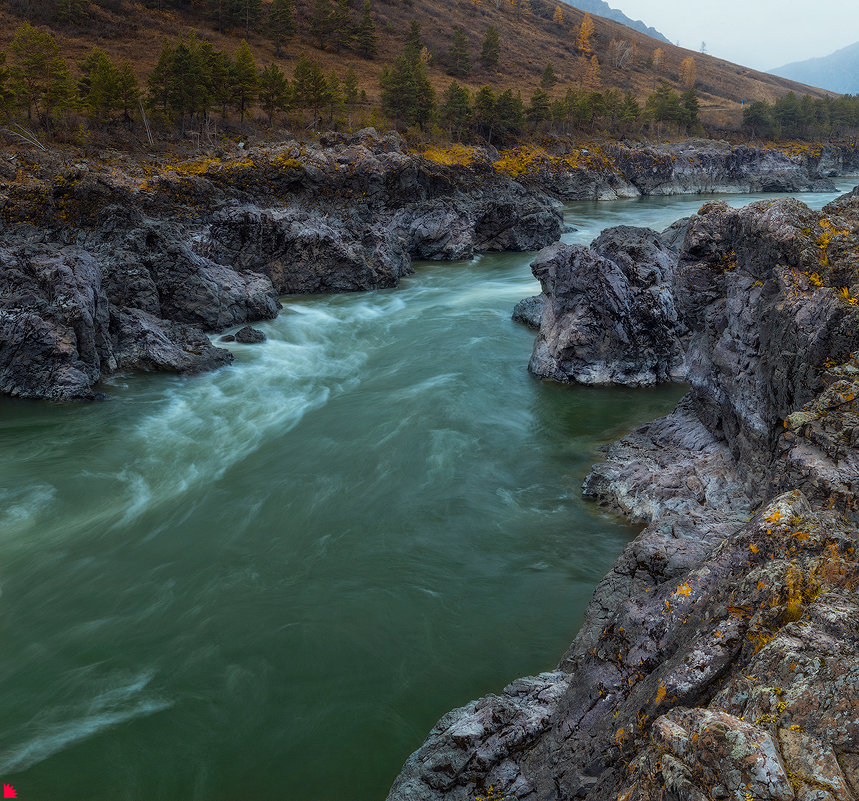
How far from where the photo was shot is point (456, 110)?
2500 inches

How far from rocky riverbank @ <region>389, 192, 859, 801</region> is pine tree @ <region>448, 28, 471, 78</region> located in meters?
89.3

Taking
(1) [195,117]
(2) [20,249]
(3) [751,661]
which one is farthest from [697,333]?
(1) [195,117]

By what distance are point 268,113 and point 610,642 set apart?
186 feet

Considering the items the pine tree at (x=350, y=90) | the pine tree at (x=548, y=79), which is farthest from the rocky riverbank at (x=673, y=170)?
the pine tree at (x=548, y=79)

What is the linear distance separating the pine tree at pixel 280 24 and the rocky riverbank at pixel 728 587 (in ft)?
250

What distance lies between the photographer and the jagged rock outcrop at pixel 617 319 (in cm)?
1827

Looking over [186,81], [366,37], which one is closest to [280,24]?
[366,37]

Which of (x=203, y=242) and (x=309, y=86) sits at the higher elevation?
(x=309, y=86)

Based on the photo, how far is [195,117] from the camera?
46.4m

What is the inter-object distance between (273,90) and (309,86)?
3793mm

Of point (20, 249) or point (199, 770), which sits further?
point (20, 249)

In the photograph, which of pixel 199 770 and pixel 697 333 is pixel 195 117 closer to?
pixel 697 333

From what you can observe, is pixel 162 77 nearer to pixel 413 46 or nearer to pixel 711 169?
pixel 413 46

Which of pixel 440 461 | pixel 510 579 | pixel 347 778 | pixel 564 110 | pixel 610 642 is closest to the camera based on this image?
pixel 610 642
